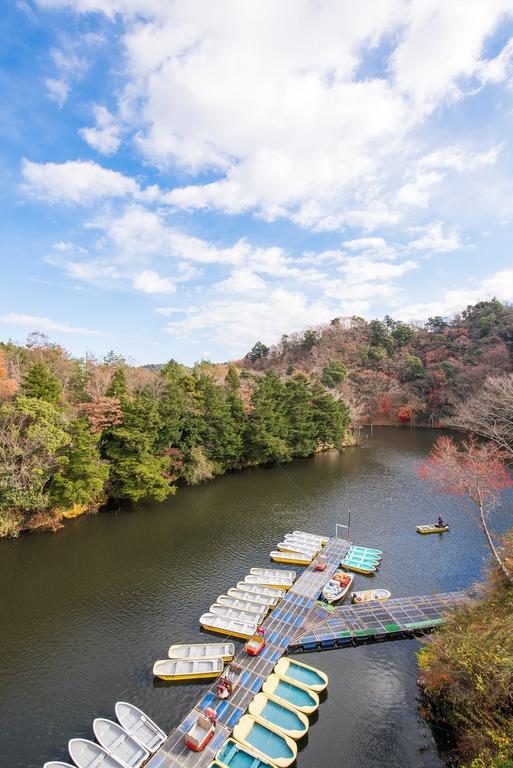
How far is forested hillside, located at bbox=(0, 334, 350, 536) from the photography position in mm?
26297

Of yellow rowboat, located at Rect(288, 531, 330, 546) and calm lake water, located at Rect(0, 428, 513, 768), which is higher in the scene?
yellow rowboat, located at Rect(288, 531, 330, 546)

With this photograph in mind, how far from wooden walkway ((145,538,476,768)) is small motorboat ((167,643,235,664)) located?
0.42m

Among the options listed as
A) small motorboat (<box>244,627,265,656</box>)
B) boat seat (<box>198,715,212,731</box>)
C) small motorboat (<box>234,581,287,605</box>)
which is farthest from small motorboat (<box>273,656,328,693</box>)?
small motorboat (<box>234,581,287,605</box>)

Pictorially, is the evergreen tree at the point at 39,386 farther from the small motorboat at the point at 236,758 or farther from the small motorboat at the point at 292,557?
the small motorboat at the point at 236,758

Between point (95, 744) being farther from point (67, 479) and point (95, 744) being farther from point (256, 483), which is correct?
point (256, 483)

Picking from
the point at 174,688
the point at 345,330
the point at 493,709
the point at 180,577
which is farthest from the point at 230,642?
the point at 345,330

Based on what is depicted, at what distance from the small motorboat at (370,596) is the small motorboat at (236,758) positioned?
9.75 metres

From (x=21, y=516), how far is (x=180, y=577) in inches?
529

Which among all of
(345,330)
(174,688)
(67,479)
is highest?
(345,330)

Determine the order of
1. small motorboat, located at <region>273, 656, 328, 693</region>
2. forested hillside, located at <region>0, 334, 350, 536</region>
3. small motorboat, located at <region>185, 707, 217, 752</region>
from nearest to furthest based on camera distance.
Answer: small motorboat, located at <region>185, 707, 217, 752</region>, small motorboat, located at <region>273, 656, 328, 693</region>, forested hillside, located at <region>0, 334, 350, 536</region>

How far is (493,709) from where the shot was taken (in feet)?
36.7

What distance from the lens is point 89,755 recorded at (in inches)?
471

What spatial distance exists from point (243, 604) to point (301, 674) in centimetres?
524

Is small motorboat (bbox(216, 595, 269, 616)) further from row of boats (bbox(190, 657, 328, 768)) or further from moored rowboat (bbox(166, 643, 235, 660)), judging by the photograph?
row of boats (bbox(190, 657, 328, 768))
